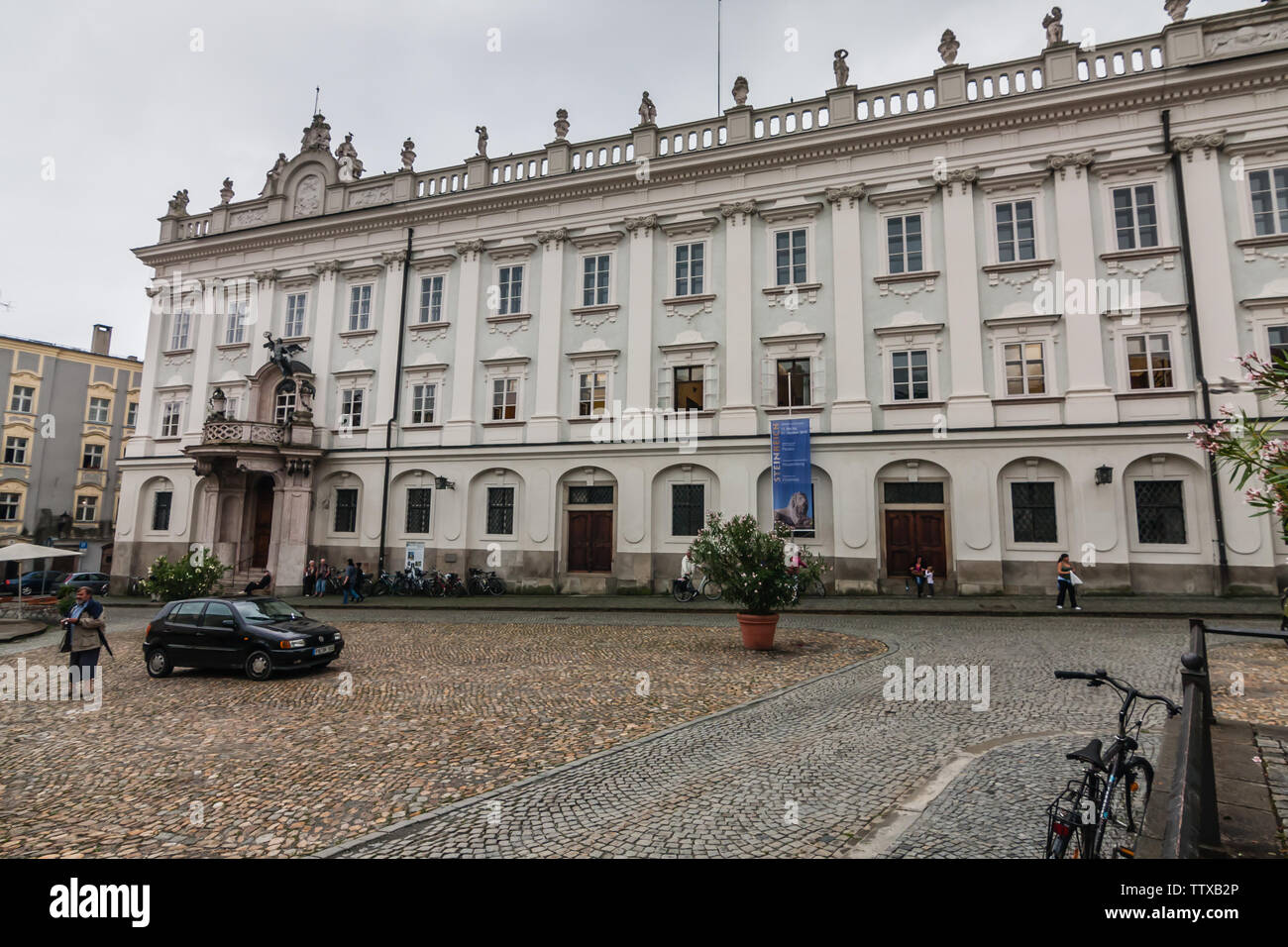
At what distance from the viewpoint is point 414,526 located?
27.3 meters

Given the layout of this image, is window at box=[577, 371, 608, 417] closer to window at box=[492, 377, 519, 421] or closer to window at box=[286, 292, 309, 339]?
window at box=[492, 377, 519, 421]

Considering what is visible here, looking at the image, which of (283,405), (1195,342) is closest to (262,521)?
(283,405)

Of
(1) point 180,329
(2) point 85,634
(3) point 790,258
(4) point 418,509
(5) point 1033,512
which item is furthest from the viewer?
(1) point 180,329

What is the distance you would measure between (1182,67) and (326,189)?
33.9 meters

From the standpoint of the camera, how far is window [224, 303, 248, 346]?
3127 cm

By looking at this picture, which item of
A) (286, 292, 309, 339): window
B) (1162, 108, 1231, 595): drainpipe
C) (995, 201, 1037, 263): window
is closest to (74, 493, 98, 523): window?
(286, 292, 309, 339): window

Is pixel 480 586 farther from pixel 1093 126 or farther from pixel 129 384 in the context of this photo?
pixel 129 384

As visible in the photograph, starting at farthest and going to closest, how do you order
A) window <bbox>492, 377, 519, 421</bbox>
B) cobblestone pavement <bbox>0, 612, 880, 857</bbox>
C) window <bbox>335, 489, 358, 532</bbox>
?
1. window <bbox>335, 489, 358, 532</bbox>
2. window <bbox>492, 377, 519, 421</bbox>
3. cobblestone pavement <bbox>0, 612, 880, 857</bbox>

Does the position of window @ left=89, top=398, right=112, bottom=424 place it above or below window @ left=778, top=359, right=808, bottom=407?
above

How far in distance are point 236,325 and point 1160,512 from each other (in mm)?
38415

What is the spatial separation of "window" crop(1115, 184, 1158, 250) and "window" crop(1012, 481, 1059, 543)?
8.28m

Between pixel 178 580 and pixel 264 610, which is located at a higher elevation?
pixel 178 580

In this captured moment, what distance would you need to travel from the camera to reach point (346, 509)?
2834cm

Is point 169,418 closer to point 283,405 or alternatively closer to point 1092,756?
point 283,405
